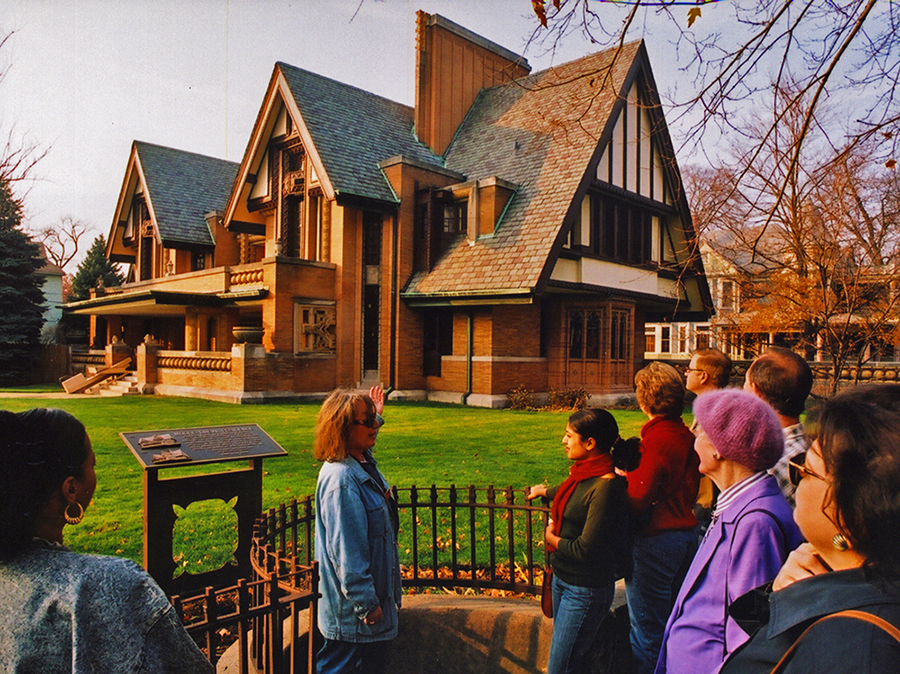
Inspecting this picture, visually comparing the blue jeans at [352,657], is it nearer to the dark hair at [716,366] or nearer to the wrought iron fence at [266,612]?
the wrought iron fence at [266,612]

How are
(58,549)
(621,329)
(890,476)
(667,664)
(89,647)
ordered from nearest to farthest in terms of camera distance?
(890,476), (89,647), (58,549), (667,664), (621,329)

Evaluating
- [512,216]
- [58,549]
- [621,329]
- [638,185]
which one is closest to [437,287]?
[512,216]

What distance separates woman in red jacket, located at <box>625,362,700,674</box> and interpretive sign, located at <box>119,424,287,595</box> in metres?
2.73

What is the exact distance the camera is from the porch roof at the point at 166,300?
808 inches

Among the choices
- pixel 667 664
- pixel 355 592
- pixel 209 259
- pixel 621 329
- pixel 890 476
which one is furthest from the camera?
pixel 209 259

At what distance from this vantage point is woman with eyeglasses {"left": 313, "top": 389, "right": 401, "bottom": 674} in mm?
3119

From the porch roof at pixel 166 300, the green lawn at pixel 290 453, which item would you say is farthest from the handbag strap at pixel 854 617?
the porch roof at pixel 166 300

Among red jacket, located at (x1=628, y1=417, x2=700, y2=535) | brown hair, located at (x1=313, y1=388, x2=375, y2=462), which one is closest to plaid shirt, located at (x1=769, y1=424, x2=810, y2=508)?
red jacket, located at (x1=628, y1=417, x2=700, y2=535)

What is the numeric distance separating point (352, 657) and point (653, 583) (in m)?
1.68

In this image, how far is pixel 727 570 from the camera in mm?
2338

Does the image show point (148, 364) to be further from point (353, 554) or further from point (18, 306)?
point (353, 554)

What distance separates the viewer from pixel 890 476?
1384mm

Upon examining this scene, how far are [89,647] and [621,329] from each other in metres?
21.3

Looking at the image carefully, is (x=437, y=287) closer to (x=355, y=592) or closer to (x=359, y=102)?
(x=359, y=102)
